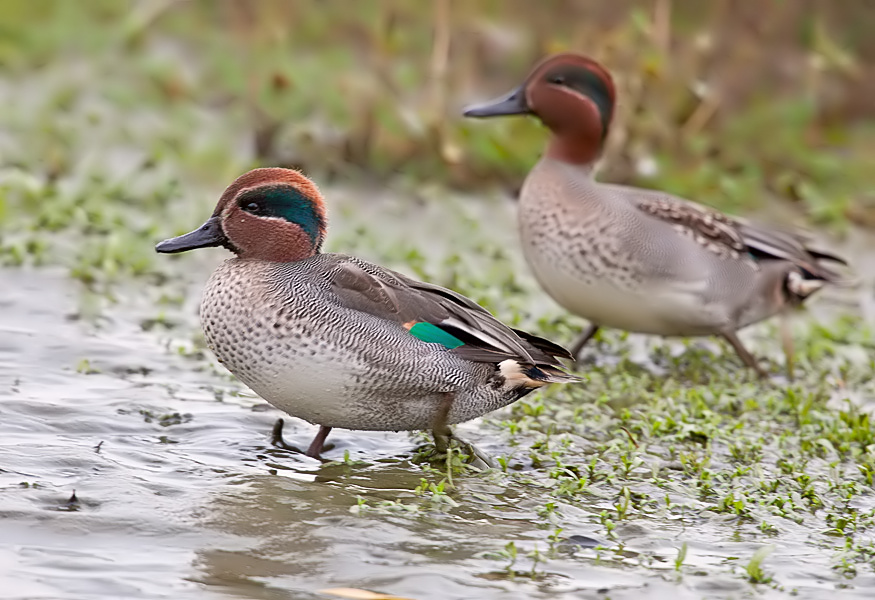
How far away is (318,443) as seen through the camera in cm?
466

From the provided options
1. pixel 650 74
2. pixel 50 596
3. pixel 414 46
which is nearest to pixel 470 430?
pixel 50 596

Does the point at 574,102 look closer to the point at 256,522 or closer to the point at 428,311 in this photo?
the point at 428,311

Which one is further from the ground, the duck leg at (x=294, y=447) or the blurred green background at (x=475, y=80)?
the blurred green background at (x=475, y=80)

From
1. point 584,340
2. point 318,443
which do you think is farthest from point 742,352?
point 318,443

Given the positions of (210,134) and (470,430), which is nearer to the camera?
(470,430)

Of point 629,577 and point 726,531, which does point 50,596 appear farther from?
point 726,531

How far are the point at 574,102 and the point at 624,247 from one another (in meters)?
0.81

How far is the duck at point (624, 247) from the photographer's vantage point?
6.03 metres

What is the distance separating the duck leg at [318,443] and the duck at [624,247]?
177cm

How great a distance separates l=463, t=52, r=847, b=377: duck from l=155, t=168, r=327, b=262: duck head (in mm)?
1746

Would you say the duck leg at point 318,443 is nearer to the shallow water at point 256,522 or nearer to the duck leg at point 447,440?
the shallow water at point 256,522

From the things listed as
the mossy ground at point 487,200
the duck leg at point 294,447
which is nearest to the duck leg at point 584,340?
the mossy ground at point 487,200

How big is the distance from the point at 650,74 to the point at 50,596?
613 cm

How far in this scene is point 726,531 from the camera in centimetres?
417
